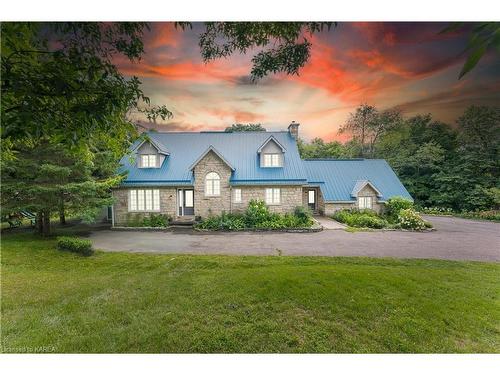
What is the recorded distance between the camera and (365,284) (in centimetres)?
320

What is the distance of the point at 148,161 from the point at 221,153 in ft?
10.6

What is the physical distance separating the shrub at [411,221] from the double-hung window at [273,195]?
469 centimetres

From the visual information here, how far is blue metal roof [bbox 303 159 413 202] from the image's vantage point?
10.4m

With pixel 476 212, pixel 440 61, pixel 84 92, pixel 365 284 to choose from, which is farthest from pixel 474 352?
pixel 476 212

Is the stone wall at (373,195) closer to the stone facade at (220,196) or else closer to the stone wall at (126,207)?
the stone facade at (220,196)

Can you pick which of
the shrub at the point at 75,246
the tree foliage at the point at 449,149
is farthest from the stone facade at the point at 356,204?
the shrub at the point at 75,246

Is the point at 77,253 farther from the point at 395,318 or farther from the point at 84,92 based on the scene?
the point at 395,318

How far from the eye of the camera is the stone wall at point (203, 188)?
30.7ft

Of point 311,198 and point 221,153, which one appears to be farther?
point 311,198

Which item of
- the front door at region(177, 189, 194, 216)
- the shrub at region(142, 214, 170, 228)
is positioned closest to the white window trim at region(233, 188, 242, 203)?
the front door at region(177, 189, 194, 216)

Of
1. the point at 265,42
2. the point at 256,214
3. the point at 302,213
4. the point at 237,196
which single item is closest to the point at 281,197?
the point at 302,213

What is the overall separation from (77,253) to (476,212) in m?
10.3

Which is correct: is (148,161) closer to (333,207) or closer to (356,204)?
(333,207)

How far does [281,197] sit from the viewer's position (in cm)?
948
